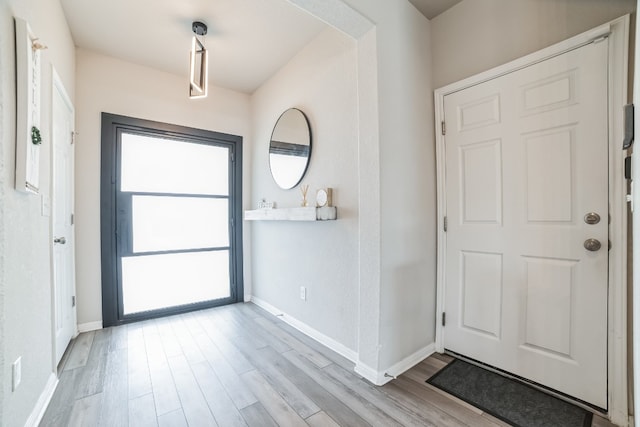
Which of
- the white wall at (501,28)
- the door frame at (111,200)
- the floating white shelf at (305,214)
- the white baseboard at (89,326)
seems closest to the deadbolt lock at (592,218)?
the white wall at (501,28)

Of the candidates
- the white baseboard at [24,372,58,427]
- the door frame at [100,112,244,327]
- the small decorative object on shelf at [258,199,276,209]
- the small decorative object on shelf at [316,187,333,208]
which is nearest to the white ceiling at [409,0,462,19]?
the small decorative object on shelf at [316,187,333,208]

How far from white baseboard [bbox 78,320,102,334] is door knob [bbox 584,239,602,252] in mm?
3924

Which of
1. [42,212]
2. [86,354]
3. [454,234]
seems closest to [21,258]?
[42,212]

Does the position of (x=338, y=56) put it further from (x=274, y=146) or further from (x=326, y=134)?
(x=274, y=146)

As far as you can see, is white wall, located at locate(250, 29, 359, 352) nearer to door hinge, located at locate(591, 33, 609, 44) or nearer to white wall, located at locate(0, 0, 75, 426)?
door hinge, located at locate(591, 33, 609, 44)

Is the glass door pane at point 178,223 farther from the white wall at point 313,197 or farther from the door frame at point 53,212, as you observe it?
the white wall at point 313,197

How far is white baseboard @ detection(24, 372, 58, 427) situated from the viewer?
1374mm

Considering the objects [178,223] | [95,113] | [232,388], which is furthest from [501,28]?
[95,113]

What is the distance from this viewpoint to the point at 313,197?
2473mm

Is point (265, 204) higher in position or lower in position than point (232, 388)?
higher

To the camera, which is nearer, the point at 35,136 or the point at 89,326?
the point at 35,136

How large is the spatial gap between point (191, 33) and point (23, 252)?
6.96ft

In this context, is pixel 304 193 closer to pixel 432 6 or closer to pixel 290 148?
pixel 290 148

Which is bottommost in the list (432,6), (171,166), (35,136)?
(35,136)
